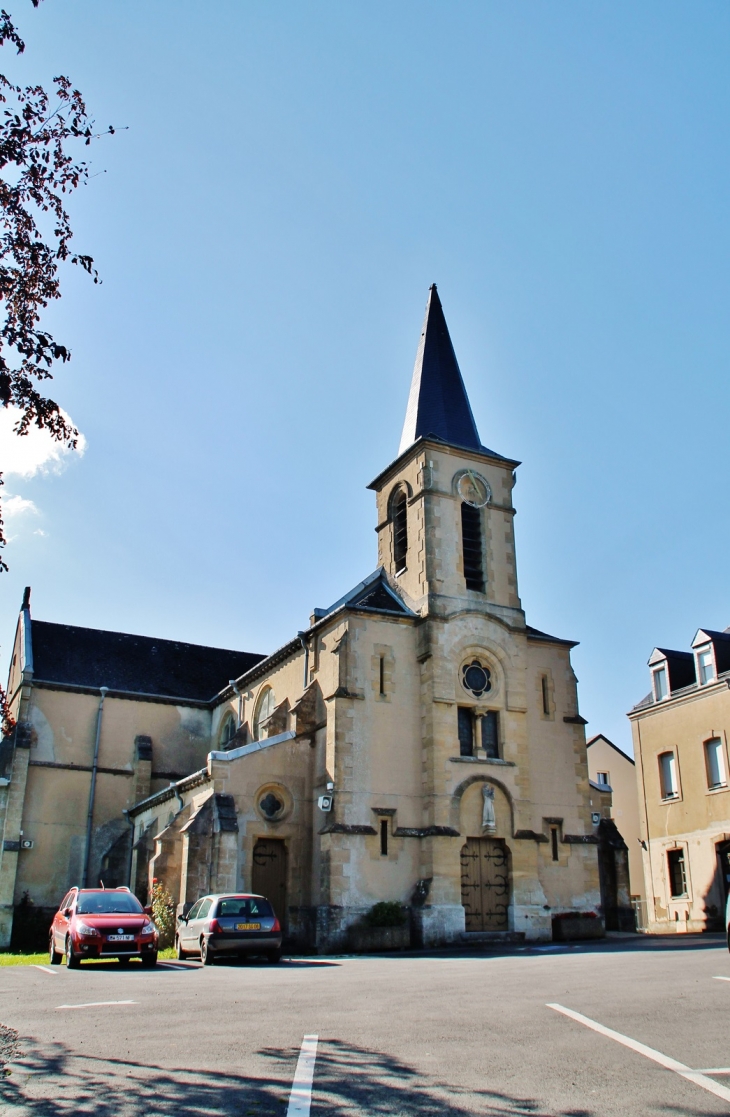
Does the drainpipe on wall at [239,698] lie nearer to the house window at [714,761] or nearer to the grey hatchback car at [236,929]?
the grey hatchback car at [236,929]

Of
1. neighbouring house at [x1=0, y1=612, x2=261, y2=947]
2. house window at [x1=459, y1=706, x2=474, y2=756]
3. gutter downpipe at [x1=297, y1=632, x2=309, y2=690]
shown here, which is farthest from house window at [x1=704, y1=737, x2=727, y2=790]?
neighbouring house at [x1=0, y1=612, x2=261, y2=947]

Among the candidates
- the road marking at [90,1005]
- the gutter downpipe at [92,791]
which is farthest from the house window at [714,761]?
the road marking at [90,1005]

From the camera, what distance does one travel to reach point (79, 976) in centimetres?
1483

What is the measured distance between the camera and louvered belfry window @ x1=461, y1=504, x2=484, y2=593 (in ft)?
95.5

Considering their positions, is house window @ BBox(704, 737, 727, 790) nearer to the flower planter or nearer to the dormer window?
the dormer window

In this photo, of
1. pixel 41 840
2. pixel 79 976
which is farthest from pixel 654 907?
pixel 79 976

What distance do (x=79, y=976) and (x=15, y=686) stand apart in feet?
82.0

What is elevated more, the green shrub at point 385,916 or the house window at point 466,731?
the house window at point 466,731

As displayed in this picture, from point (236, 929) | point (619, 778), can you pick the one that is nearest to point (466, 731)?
point (236, 929)

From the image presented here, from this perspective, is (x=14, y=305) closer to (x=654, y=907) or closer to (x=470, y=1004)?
(x=470, y=1004)

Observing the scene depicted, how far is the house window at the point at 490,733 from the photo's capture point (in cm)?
2714

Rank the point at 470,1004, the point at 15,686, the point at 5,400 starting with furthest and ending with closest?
the point at 15,686
the point at 470,1004
the point at 5,400

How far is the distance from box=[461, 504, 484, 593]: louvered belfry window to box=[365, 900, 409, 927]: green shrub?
387 inches

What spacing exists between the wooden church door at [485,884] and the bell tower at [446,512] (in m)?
6.72
